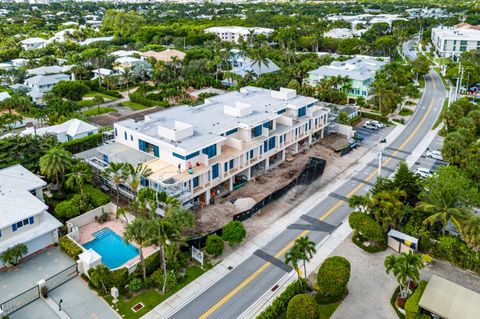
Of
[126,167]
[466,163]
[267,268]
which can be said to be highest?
[126,167]

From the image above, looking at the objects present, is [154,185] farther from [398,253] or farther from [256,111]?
[398,253]

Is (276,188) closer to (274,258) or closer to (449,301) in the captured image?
(274,258)

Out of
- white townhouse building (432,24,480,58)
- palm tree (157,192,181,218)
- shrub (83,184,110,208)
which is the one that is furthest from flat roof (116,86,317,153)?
white townhouse building (432,24,480,58)

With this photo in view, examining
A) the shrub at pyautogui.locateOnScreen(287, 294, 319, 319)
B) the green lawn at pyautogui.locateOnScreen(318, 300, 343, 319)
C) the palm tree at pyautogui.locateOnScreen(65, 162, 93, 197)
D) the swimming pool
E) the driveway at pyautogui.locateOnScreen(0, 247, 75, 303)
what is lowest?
the swimming pool

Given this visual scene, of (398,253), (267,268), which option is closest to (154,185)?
(267,268)

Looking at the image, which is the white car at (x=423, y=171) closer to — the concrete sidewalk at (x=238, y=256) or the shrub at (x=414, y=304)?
the concrete sidewalk at (x=238, y=256)

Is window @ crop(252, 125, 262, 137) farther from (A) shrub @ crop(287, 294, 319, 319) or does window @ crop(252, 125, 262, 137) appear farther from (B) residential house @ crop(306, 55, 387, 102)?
(B) residential house @ crop(306, 55, 387, 102)

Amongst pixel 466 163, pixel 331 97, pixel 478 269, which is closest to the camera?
pixel 478 269
